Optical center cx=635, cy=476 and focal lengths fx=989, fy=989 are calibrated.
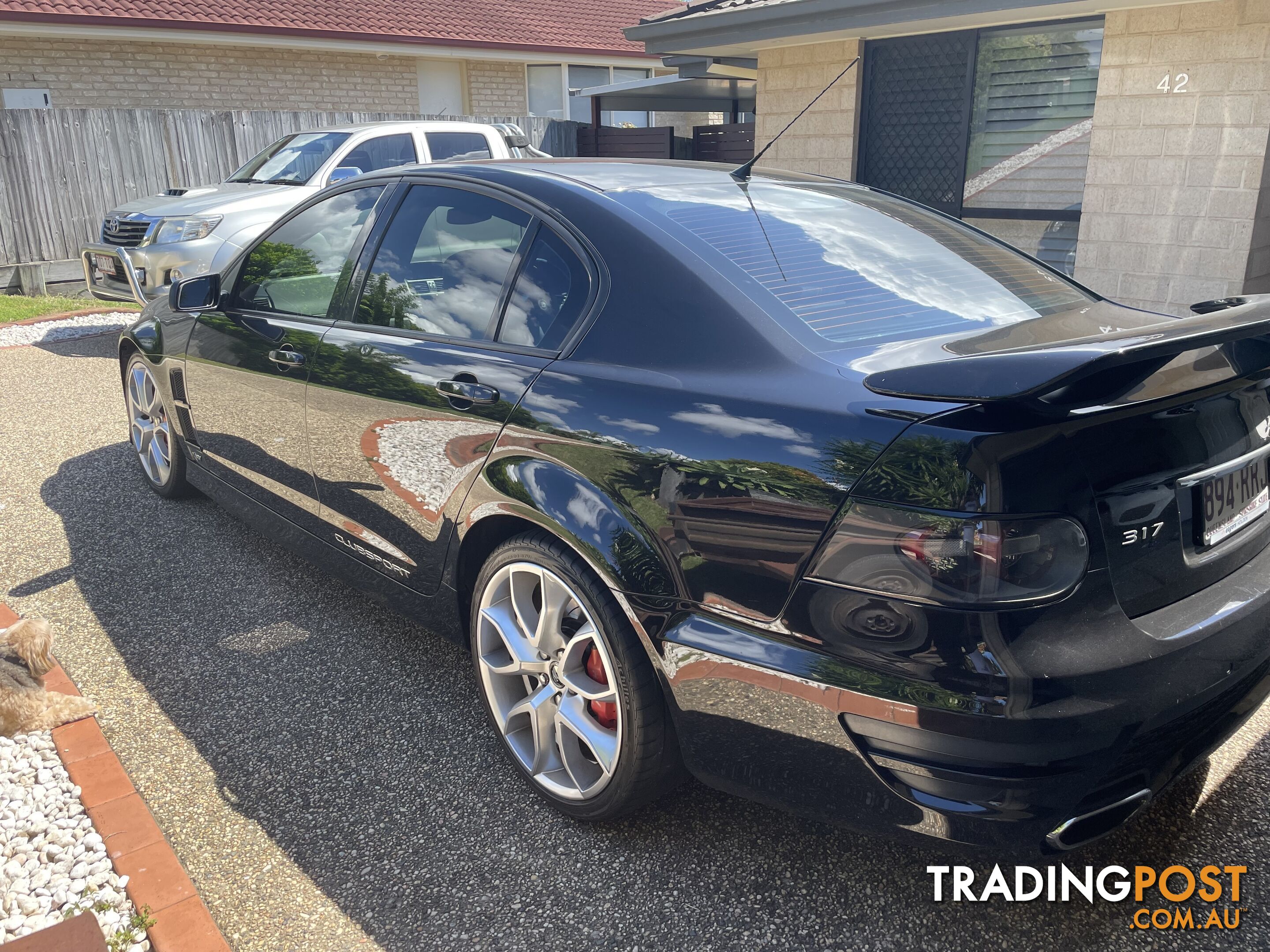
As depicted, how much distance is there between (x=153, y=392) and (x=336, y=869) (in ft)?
10.4

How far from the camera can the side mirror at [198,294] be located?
4.06 m

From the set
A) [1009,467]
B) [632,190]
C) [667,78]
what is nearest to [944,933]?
[1009,467]

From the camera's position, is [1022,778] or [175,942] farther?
Result: [175,942]

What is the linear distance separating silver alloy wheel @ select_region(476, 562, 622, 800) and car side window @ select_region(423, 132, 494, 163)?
8733 millimetres

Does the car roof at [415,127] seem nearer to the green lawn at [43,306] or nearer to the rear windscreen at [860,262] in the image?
the green lawn at [43,306]

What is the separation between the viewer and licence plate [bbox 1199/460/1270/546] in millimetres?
2092

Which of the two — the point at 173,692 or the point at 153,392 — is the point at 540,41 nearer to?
the point at 153,392

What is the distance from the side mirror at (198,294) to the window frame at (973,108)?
18.4 feet

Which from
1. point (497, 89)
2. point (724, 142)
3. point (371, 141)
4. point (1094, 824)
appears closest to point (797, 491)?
point (1094, 824)

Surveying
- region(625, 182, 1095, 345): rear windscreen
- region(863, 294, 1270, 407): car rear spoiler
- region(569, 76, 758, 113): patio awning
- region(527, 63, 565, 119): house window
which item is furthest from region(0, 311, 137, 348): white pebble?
region(527, 63, 565, 119): house window

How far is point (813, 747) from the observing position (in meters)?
2.09

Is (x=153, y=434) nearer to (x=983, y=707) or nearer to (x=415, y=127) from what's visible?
(x=983, y=707)

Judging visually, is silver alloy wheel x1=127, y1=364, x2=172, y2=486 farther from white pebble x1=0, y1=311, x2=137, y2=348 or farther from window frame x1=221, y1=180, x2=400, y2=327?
white pebble x1=0, y1=311, x2=137, y2=348

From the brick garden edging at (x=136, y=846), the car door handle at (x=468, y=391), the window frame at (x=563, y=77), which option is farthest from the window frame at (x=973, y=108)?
the window frame at (x=563, y=77)
